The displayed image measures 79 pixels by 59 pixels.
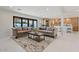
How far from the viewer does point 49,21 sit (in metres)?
13.7

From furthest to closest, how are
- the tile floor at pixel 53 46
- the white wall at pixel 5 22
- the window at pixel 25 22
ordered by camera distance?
the window at pixel 25 22, the white wall at pixel 5 22, the tile floor at pixel 53 46

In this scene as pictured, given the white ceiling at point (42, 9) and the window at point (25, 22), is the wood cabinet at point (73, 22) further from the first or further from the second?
the window at point (25, 22)

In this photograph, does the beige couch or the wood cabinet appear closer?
the beige couch

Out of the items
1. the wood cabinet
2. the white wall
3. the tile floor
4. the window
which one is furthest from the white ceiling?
the wood cabinet

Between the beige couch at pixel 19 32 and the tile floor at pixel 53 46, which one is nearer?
the tile floor at pixel 53 46

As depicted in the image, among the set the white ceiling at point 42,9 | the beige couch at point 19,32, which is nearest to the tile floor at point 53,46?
the beige couch at point 19,32

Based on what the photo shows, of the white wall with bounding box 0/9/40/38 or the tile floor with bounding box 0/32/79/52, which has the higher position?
the white wall with bounding box 0/9/40/38

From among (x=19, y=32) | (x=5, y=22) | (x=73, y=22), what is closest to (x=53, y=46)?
(x=19, y=32)

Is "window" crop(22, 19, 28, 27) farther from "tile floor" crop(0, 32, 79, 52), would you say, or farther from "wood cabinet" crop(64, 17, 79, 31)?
"wood cabinet" crop(64, 17, 79, 31)

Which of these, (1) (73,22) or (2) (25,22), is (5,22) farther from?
(1) (73,22)

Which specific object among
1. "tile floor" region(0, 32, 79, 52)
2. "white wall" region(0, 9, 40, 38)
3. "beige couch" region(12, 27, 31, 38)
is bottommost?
"tile floor" region(0, 32, 79, 52)

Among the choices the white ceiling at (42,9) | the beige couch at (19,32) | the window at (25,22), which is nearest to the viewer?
the white ceiling at (42,9)

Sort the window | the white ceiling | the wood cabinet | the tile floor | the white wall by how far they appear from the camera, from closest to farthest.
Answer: the tile floor < the white ceiling < the white wall < the window < the wood cabinet
